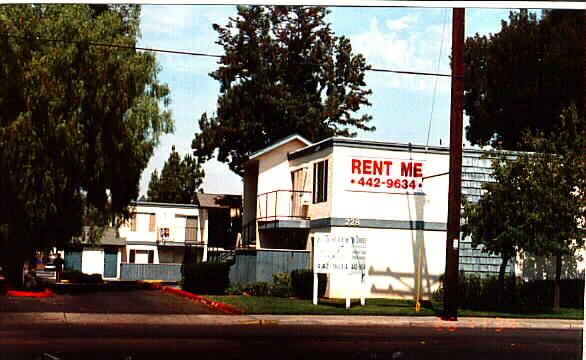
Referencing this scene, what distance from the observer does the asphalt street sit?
10.3 meters

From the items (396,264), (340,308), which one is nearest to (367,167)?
(396,264)

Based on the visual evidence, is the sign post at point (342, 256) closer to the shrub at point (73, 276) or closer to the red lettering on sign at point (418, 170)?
the red lettering on sign at point (418, 170)

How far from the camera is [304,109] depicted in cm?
1919

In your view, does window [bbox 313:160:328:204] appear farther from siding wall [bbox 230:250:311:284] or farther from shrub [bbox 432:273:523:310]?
shrub [bbox 432:273:523:310]

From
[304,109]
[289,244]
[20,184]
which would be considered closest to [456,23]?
[304,109]

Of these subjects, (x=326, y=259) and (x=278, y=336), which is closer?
(x=278, y=336)

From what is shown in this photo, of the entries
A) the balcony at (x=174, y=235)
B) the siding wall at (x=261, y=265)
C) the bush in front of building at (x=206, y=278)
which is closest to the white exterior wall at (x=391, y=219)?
the siding wall at (x=261, y=265)

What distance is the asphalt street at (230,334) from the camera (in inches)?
404

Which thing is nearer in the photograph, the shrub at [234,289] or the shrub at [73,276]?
the shrub at [73,276]

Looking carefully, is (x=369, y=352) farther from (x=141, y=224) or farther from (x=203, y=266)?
(x=141, y=224)

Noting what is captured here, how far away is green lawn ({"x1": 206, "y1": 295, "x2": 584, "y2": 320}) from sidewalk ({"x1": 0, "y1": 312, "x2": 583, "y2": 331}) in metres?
0.42

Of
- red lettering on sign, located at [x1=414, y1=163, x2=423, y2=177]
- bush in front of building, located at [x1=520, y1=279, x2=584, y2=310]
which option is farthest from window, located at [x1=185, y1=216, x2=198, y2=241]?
bush in front of building, located at [x1=520, y1=279, x2=584, y2=310]

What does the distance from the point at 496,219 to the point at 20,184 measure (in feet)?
34.8

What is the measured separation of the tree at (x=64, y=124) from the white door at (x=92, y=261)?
2.11 ft
